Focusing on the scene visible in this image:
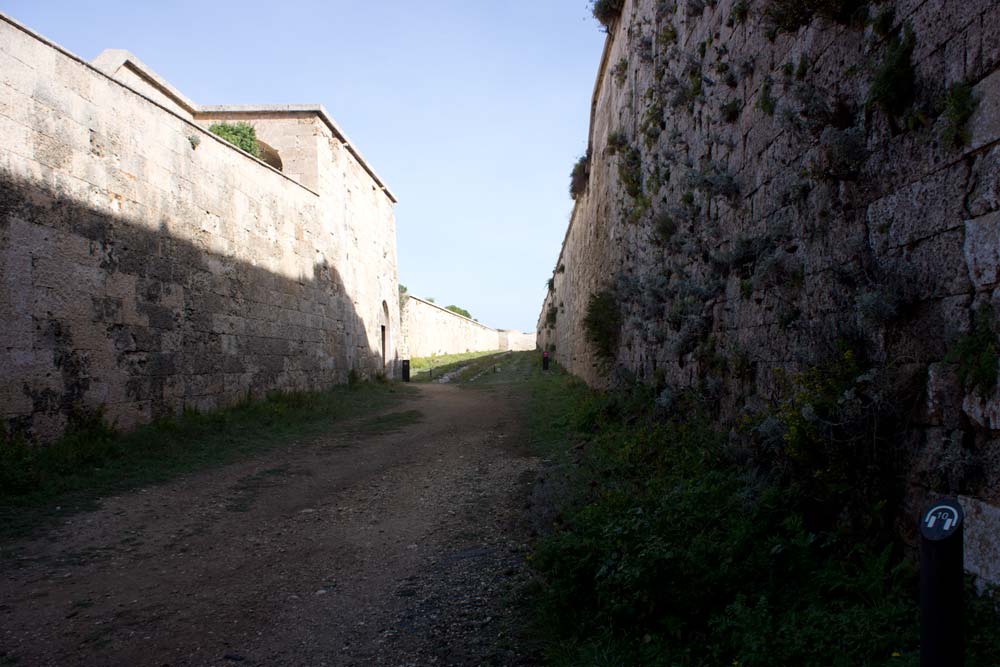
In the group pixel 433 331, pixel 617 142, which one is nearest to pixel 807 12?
pixel 617 142

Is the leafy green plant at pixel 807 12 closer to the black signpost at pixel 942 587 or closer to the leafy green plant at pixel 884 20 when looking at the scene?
the leafy green plant at pixel 884 20

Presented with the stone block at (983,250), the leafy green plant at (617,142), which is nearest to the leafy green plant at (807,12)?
the stone block at (983,250)

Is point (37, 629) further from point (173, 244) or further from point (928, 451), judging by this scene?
point (173, 244)

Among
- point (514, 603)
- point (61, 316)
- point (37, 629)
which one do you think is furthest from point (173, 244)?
point (514, 603)

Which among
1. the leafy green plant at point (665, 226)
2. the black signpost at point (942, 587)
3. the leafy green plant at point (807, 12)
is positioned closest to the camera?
the black signpost at point (942, 587)

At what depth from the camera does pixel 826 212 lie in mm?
3684

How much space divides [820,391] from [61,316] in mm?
7744

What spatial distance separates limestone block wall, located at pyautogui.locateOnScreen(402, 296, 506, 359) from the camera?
29392mm

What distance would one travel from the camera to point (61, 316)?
696cm

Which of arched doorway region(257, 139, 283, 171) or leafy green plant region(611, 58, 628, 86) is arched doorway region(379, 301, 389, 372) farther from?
leafy green plant region(611, 58, 628, 86)

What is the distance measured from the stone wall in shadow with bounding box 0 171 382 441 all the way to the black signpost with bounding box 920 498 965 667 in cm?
769

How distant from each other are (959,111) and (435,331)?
34500mm

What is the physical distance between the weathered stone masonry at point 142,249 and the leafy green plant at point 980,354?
7961mm

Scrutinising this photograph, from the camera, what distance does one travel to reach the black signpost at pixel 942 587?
1.53m
